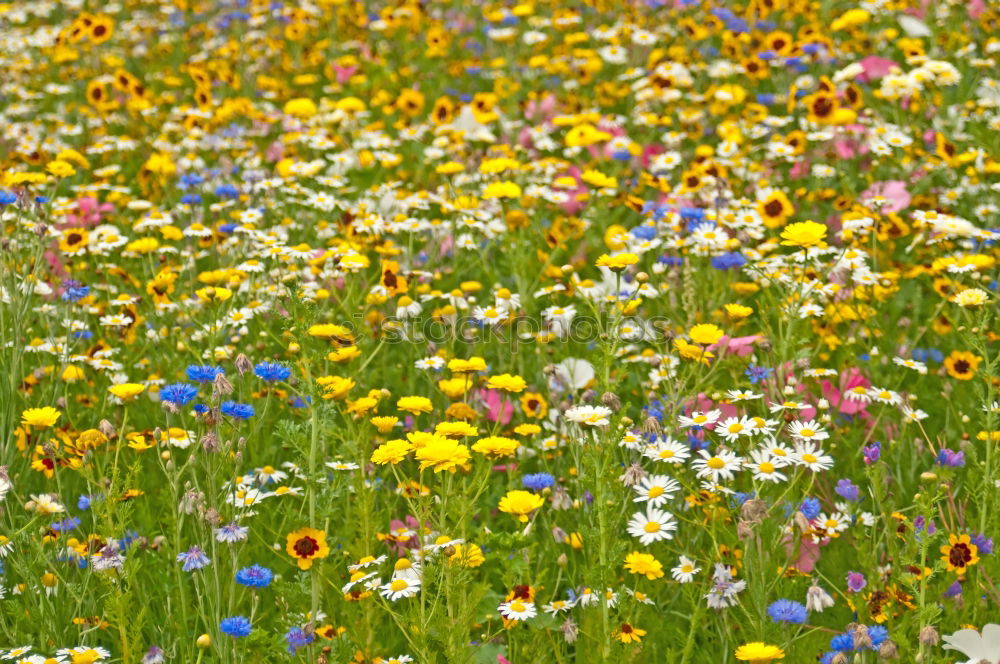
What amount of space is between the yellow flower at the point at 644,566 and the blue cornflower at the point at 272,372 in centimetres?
90

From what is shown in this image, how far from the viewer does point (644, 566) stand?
7.92 ft

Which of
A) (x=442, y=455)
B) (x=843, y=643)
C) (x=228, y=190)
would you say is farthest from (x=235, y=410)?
(x=228, y=190)

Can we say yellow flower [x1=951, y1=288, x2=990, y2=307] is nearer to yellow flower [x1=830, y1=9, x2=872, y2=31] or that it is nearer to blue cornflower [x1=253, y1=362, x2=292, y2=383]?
blue cornflower [x1=253, y1=362, x2=292, y2=383]

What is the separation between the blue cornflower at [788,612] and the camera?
7.20 ft

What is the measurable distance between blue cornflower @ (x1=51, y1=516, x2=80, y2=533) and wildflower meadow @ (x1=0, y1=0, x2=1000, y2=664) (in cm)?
2

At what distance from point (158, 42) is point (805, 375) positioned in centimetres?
721

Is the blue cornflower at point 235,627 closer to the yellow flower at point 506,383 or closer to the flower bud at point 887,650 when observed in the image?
the yellow flower at point 506,383

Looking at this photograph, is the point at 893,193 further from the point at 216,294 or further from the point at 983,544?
the point at 216,294

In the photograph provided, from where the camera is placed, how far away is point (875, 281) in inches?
142

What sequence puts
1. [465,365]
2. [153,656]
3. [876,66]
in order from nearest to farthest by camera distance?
[153,656]
[465,365]
[876,66]

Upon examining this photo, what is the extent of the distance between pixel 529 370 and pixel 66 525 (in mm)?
1566

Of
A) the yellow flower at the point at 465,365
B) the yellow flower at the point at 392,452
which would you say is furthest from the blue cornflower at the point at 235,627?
the yellow flower at the point at 465,365

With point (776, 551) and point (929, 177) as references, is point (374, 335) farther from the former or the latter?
point (929, 177)

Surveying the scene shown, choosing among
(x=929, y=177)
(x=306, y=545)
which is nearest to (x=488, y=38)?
(x=929, y=177)
